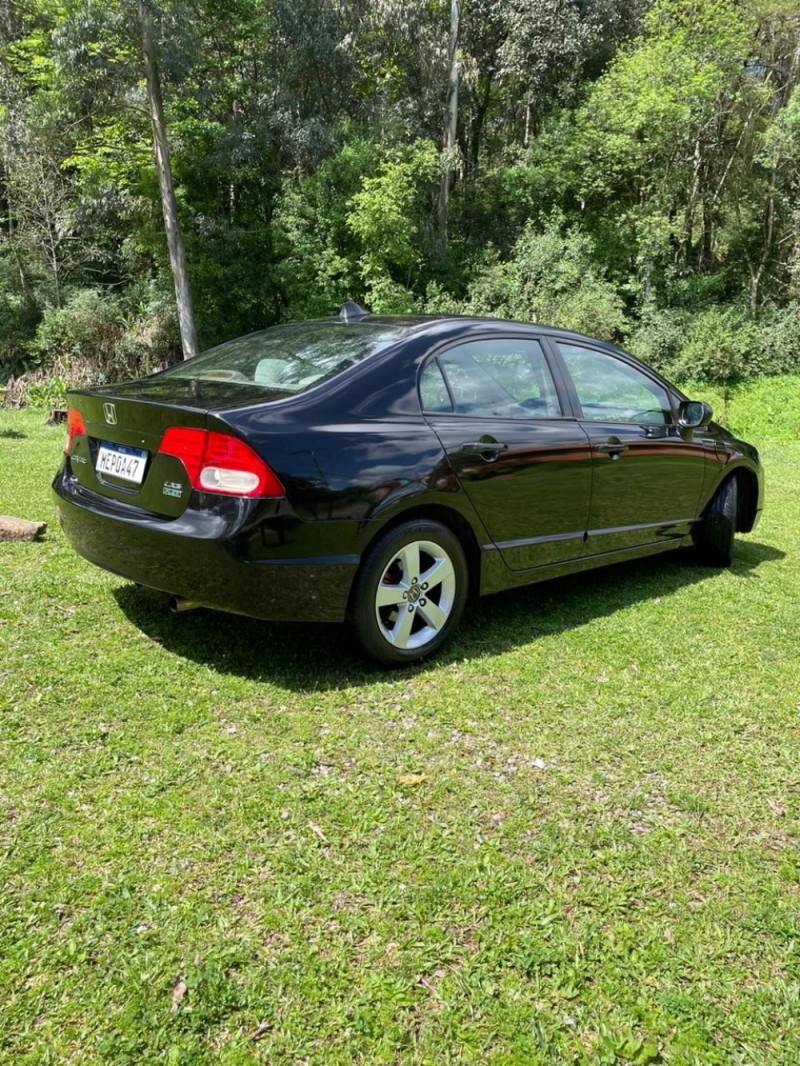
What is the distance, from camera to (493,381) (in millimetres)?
3592

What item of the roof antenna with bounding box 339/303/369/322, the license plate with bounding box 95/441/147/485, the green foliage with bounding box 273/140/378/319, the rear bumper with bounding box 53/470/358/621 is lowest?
the rear bumper with bounding box 53/470/358/621

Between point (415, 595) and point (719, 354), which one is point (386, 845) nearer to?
point (415, 595)

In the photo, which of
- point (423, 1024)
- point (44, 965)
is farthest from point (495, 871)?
point (44, 965)

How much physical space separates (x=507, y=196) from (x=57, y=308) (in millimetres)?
13942

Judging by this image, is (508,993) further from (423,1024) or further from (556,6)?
(556,6)

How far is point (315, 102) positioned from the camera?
21.4m

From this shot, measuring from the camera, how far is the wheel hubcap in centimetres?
309

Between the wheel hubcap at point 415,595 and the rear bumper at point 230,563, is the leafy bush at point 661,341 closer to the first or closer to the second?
the wheel hubcap at point 415,595

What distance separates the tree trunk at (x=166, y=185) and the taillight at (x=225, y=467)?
17.7m

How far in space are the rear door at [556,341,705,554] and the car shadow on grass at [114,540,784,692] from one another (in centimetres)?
38

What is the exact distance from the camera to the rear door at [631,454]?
4.02 meters

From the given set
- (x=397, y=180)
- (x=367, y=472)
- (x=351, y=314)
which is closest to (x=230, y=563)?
(x=367, y=472)

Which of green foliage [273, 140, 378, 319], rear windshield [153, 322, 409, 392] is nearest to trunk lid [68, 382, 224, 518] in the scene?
rear windshield [153, 322, 409, 392]

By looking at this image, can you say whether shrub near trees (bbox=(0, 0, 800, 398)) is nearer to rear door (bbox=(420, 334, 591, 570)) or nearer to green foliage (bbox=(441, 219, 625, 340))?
green foliage (bbox=(441, 219, 625, 340))
